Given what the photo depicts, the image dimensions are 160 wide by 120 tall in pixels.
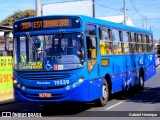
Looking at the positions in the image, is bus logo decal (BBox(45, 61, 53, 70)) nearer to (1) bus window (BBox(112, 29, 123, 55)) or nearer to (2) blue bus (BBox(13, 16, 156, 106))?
(2) blue bus (BBox(13, 16, 156, 106))

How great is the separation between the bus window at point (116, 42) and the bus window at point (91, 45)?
8.03ft

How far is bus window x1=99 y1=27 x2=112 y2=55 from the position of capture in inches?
517

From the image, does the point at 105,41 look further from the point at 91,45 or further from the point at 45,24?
the point at 45,24

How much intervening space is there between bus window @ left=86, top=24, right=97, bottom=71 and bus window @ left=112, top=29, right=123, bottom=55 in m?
2.45

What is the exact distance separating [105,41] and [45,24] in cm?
272

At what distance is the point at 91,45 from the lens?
1191cm

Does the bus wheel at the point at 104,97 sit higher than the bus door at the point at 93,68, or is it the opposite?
the bus door at the point at 93,68

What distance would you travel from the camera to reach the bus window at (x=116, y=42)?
14.7m

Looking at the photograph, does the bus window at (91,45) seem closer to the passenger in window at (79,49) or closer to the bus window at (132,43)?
the passenger in window at (79,49)

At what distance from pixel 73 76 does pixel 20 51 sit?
2075 millimetres

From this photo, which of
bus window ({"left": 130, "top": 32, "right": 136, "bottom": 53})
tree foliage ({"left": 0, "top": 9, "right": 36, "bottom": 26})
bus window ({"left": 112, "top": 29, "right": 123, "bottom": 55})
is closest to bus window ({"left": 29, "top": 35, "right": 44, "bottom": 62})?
bus window ({"left": 112, "top": 29, "right": 123, "bottom": 55})

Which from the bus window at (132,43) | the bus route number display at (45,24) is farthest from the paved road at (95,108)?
the bus window at (132,43)

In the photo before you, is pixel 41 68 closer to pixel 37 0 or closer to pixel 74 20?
pixel 74 20

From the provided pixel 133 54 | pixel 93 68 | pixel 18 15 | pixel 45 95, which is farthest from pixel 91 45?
pixel 18 15
